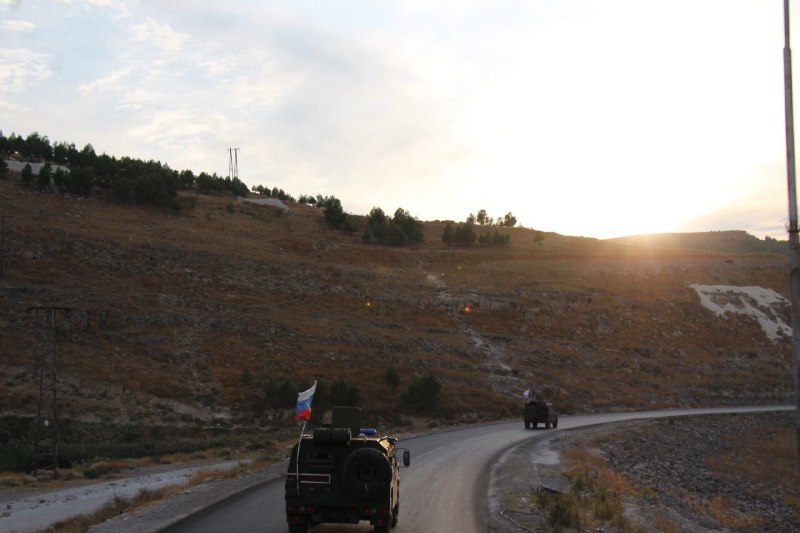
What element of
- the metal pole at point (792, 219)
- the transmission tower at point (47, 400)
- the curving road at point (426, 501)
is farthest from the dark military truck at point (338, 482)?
the transmission tower at point (47, 400)

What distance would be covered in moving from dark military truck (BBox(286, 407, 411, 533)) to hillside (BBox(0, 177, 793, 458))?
114ft

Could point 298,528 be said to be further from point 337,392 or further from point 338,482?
point 337,392

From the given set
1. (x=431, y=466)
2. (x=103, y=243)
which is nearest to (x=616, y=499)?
(x=431, y=466)

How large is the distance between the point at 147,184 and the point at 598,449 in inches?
3171

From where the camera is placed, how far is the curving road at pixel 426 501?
48.8ft

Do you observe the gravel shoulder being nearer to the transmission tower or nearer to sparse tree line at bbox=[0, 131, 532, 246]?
the transmission tower

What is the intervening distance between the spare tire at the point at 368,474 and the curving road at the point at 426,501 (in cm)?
234

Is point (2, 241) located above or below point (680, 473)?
above

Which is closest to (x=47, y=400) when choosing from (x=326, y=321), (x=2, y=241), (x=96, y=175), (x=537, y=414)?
(x=2, y=241)

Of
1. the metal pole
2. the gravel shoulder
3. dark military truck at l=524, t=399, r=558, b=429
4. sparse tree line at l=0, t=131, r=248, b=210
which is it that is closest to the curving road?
Answer: the gravel shoulder

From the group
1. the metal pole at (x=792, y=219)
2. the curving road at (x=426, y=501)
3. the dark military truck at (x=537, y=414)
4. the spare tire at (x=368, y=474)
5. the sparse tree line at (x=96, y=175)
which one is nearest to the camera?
the metal pole at (x=792, y=219)

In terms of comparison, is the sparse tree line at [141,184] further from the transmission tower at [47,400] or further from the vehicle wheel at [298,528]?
the vehicle wheel at [298,528]

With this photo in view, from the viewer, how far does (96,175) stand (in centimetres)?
10056

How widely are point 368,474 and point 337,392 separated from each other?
1631 inches
